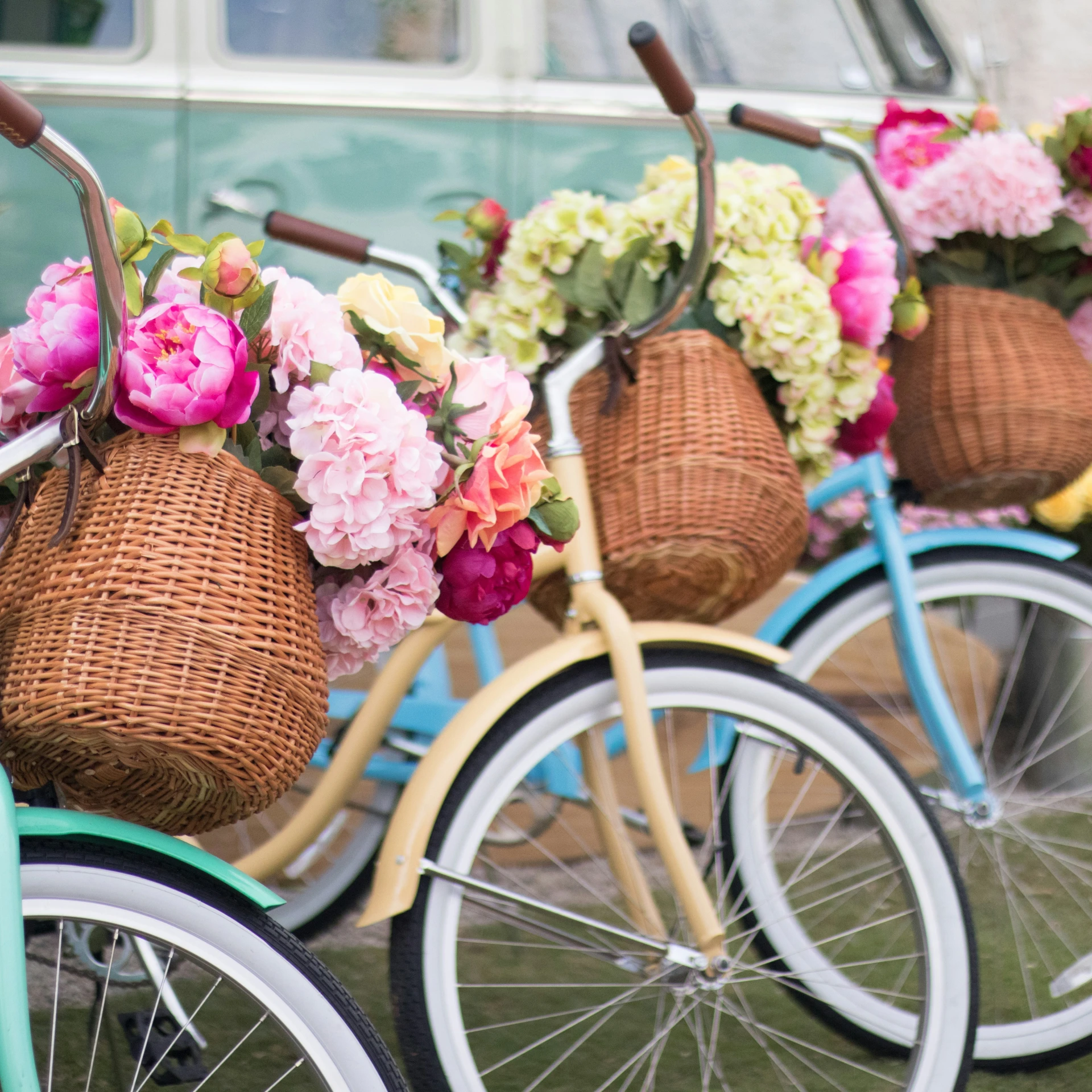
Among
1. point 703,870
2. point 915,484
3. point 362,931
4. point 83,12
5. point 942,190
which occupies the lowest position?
point 362,931

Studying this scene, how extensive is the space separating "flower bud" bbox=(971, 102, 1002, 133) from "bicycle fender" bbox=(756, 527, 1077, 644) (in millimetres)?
554

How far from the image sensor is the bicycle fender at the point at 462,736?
1.19 m

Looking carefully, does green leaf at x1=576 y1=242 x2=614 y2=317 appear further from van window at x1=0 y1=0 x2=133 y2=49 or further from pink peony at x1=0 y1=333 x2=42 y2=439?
van window at x1=0 y1=0 x2=133 y2=49

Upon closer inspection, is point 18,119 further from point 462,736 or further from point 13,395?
point 462,736

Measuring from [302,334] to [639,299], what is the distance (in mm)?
541

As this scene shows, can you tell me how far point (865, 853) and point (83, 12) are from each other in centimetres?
243

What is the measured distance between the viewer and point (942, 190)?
5.12 ft

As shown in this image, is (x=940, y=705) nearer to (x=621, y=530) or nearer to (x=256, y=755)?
(x=621, y=530)

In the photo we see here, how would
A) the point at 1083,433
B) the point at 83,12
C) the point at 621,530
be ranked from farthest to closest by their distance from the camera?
the point at 83,12 < the point at 1083,433 < the point at 621,530

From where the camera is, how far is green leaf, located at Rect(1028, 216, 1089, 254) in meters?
1.56

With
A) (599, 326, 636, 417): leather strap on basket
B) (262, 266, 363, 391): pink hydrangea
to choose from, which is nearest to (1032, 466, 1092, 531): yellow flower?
(599, 326, 636, 417): leather strap on basket

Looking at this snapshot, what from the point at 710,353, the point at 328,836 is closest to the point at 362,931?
the point at 328,836

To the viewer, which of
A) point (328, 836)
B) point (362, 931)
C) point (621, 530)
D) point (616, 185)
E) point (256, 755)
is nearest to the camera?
→ point (256, 755)

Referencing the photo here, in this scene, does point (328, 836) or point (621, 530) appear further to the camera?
point (328, 836)
